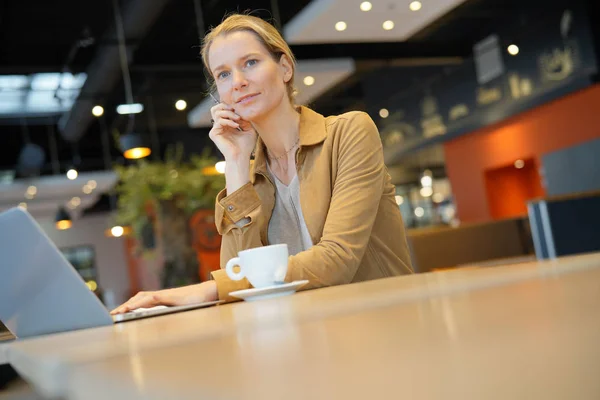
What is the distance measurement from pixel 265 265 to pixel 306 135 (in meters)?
0.53

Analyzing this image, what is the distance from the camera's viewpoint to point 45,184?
49.0ft

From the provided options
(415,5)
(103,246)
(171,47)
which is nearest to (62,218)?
(171,47)

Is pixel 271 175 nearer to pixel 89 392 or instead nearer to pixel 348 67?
pixel 89 392

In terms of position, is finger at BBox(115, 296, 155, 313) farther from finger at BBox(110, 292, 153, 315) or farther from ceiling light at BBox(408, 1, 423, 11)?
ceiling light at BBox(408, 1, 423, 11)

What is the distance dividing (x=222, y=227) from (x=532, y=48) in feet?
30.8

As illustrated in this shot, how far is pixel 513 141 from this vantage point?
11.7m

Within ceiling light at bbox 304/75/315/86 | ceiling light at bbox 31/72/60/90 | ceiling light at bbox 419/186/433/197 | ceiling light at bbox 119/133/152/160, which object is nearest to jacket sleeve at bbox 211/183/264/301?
ceiling light at bbox 119/133/152/160

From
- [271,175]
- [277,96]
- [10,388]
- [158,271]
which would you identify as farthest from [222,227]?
[158,271]

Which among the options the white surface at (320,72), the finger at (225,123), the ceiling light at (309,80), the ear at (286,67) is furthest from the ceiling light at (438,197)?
the finger at (225,123)

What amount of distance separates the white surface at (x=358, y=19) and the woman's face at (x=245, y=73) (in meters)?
5.20

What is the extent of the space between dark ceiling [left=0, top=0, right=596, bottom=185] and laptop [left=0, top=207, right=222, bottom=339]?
810cm

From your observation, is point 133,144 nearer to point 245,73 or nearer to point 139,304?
point 245,73

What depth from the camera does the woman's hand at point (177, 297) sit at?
142cm

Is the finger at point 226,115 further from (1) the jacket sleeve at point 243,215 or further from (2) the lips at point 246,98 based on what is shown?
(1) the jacket sleeve at point 243,215
